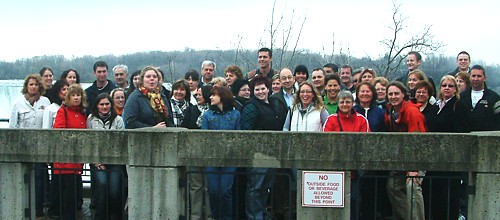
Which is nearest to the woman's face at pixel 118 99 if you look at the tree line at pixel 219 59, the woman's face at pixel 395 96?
the woman's face at pixel 395 96

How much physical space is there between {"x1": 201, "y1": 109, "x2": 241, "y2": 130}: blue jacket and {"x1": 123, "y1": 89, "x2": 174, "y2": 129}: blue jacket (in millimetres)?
752

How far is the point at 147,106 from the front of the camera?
8.29 metres

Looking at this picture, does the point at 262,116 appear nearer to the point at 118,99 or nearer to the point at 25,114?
the point at 118,99

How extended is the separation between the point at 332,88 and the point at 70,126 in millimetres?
3625

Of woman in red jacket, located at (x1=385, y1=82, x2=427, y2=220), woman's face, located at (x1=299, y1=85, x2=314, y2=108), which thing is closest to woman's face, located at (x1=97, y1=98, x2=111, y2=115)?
woman's face, located at (x1=299, y1=85, x2=314, y2=108)

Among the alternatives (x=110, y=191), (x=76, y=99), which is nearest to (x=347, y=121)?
(x=110, y=191)

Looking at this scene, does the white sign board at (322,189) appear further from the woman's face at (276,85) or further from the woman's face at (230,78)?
the woman's face at (230,78)

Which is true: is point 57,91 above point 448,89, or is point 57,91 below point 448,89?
below

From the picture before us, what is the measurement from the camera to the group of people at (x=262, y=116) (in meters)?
7.61

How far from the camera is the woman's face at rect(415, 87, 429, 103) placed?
8094 millimetres

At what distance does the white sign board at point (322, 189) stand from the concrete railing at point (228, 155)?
7 centimetres

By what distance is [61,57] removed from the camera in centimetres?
1747

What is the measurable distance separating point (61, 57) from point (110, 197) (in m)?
10.6

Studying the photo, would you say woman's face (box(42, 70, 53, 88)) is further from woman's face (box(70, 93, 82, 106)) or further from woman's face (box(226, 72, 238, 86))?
woman's face (box(226, 72, 238, 86))
